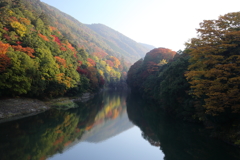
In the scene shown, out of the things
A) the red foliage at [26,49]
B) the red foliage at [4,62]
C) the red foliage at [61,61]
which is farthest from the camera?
the red foliage at [61,61]

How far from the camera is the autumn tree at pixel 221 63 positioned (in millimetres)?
14719

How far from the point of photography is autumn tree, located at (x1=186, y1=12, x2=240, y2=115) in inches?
579

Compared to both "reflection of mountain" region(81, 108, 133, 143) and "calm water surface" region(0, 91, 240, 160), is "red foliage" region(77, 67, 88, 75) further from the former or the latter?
"calm water surface" region(0, 91, 240, 160)

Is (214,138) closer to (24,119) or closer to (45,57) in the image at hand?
(24,119)

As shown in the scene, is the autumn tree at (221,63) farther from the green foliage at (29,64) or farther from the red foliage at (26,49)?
the red foliage at (26,49)

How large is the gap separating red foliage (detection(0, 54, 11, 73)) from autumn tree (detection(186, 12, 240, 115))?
2408cm

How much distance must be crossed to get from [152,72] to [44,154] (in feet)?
157

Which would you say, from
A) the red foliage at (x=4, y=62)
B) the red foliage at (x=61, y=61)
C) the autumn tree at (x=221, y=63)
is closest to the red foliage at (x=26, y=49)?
the red foliage at (x=4, y=62)

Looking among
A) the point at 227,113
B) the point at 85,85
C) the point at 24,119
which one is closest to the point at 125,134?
the point at 227,113

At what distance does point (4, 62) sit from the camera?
83.7 ft

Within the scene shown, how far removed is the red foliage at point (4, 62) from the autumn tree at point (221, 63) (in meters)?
24.1

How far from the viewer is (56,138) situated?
18.2 m

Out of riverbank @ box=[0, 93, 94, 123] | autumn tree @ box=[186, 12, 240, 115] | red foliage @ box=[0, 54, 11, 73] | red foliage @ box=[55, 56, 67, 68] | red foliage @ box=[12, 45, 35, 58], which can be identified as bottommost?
riverbank @ box=[0, 93, 94, 123]

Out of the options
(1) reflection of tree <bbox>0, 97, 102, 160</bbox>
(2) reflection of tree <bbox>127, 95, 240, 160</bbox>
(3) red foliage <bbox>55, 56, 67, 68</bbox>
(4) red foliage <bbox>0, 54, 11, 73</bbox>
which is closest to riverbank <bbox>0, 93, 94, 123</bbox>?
(1) reflection of tree <bbox>0, 97, 102, 160</bbox>
